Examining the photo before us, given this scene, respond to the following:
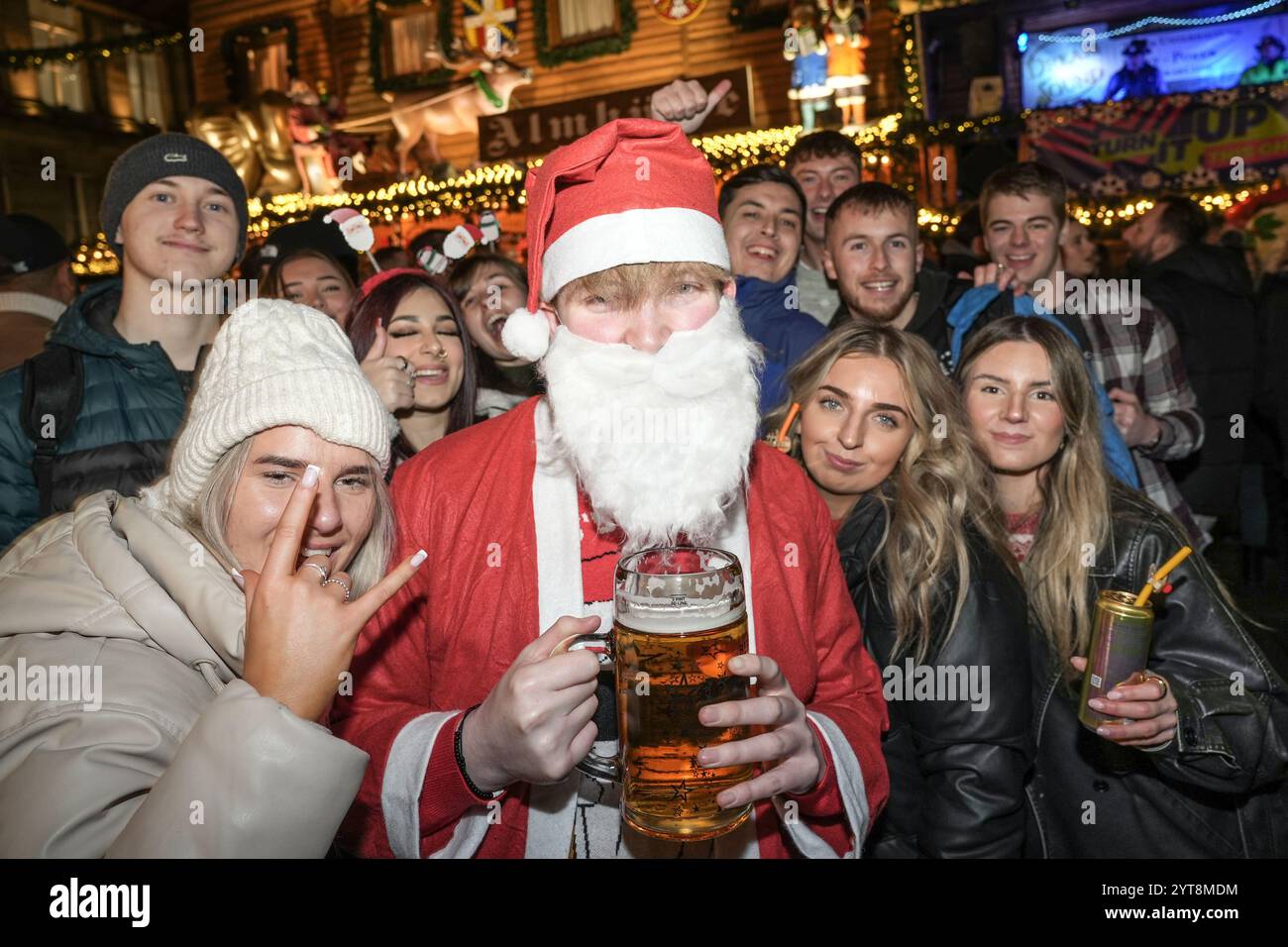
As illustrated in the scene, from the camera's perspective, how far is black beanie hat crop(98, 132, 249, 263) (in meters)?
2.57

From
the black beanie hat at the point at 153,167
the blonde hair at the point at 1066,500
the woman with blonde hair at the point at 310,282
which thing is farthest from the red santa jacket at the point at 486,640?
the woman with blonde hair at the point at 310,282

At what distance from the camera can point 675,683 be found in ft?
3.85

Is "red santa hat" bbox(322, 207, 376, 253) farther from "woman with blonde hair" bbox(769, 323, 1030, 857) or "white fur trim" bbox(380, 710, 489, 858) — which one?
"white fur trim" bbox(380, 710, 489, 858)

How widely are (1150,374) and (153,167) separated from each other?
12.5ft

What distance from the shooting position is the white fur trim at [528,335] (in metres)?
1.70

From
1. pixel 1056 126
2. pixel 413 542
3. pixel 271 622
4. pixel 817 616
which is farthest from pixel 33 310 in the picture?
pixel 1056 126

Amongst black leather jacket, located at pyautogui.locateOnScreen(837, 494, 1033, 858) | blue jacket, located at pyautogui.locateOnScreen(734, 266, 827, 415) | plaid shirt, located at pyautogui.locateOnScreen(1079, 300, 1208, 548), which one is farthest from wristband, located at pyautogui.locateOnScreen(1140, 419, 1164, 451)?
black leather jacket, located at pyautogui.locateOnScreen(837, 494, 1033, 858)

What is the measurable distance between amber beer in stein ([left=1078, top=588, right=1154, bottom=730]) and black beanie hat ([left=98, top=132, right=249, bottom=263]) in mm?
2779

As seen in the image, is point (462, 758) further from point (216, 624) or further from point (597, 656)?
point (216, 624)

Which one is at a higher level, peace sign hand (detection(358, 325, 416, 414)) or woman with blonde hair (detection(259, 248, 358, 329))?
woman with blonde hair (detection(259, 248, 358, 329))

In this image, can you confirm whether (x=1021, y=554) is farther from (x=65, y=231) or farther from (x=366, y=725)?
(x=65, y=231)

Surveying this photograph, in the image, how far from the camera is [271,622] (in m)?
1.12

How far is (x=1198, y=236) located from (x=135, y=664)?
18.3ft

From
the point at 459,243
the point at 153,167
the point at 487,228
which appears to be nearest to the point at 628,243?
the point at 153,167
